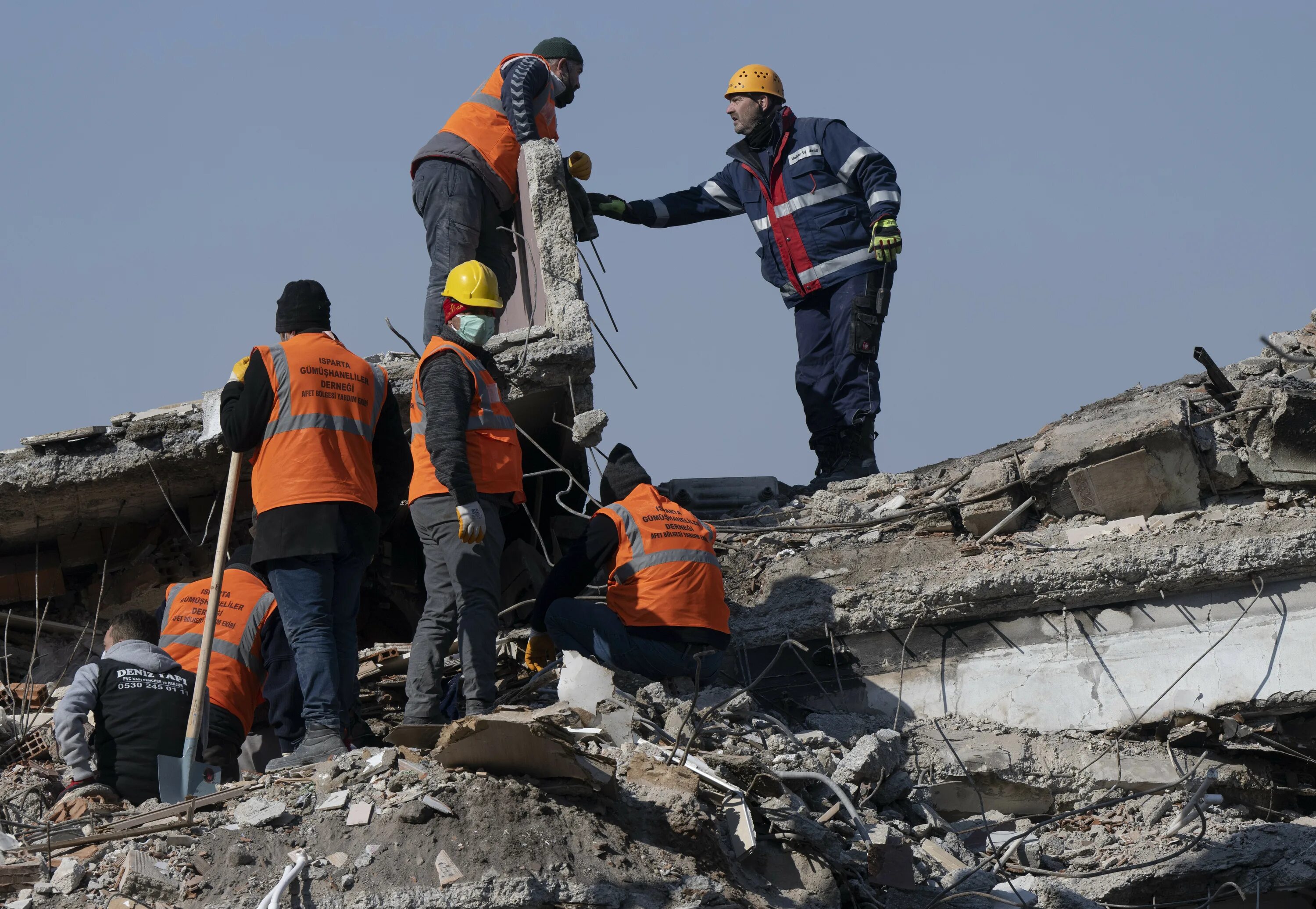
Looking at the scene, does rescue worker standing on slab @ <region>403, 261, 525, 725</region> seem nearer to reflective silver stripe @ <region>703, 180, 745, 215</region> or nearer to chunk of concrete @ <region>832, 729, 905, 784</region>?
chunk of concrete @ <region>832, 729, 905, 784</region>

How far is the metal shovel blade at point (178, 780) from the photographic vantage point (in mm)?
5242

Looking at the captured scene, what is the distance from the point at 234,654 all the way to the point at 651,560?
5.59ft

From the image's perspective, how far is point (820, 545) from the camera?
24.6 feet

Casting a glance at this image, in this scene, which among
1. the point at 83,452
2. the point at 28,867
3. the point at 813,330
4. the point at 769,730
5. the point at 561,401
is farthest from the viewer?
the point at 813,330

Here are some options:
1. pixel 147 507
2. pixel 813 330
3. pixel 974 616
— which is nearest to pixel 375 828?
pixel 974 616

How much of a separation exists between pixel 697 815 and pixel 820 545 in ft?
9.32

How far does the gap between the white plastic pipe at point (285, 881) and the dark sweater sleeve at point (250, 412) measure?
1763 millimetres

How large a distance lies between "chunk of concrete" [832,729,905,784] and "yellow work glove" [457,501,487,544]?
1.70 meters

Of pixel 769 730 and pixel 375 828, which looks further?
pixel 769 730

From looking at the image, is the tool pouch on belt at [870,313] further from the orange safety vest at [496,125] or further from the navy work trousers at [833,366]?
the orange safety vest at [496,125]

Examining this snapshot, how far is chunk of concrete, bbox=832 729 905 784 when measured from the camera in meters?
5.86

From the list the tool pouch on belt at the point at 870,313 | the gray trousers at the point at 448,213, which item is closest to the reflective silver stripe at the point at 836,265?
the tool pouch on belt at the point at 870,313

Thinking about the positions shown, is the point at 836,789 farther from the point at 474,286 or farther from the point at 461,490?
the point at 474,286

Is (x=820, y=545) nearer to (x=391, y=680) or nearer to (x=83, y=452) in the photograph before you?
(x=391, y=680)
